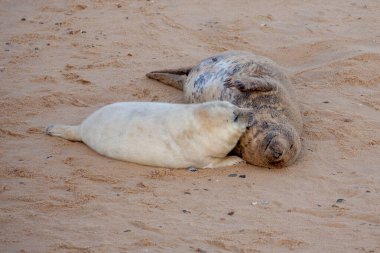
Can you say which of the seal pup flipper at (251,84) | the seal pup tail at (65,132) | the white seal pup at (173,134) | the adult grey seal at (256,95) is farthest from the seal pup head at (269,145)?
the seal pup tail at (65,132)

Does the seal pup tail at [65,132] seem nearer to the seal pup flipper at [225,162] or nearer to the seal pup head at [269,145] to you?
the seal pup flipper at [225,162]

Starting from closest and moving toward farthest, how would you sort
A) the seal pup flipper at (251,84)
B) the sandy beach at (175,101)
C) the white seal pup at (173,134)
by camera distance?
the sandy beach at (175,101)
the white seal pup at (173,134)
the seal pup flipper at (251,84)

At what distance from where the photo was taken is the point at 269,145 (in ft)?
19.9

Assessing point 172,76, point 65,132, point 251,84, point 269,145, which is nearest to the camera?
point 269,145

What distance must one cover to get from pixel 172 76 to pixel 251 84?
1.29m

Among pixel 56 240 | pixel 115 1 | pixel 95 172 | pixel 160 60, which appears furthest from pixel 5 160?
pixel 115 1

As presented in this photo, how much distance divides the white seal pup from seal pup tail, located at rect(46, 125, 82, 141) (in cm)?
16

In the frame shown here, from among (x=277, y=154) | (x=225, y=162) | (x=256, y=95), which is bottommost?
(x=225, y=162)

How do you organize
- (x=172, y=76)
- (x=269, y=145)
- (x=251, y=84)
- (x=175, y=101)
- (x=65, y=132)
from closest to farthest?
(x=269, y=145) → (x=65, y=132) → (x=251, y=84) → (x=175, y=101) → (x=172, y=76)

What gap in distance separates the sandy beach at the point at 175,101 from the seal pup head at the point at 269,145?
0.09m

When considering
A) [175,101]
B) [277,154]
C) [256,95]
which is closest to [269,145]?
[277,154]

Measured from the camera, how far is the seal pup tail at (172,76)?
7547 mm

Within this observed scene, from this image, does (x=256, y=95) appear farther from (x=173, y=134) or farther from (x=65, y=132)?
(x=65, y=132)

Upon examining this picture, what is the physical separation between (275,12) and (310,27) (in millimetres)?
560
